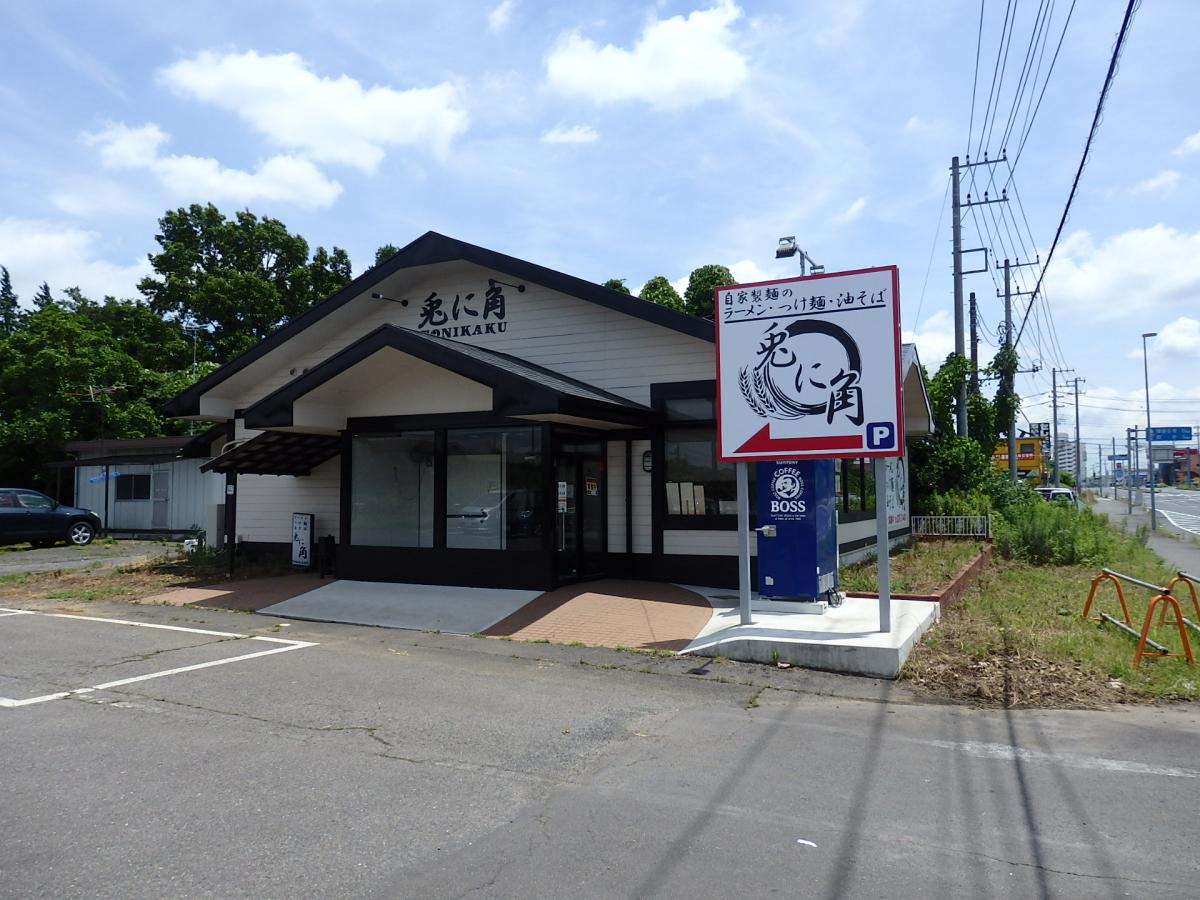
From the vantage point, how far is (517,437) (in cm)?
1291

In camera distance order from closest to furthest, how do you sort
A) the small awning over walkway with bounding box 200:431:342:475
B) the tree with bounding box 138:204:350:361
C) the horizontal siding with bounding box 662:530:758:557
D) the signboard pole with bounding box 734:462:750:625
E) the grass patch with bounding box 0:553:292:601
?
the signboard pole with bounding box 734:462:750:625, the horizontal siding with bounding box 662:530:758:557, the grass patch with bounding box 0:553:292:601, the small awning over walkway with bounding box 200:431:342:475, the tree with bounding box 138:204:350:361

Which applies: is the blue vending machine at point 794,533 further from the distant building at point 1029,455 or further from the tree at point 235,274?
the distant building at point 1029,455

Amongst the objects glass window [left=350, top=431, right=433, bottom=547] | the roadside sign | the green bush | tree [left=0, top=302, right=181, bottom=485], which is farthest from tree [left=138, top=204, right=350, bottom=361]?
the roadside sign

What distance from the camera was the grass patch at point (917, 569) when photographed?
40.5 feet

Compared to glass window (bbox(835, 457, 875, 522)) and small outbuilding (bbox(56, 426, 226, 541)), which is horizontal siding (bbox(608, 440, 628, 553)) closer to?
glass window (bbox(835, 457, 875, 522))

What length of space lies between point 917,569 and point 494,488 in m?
7.27

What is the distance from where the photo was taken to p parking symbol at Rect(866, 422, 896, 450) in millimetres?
9000

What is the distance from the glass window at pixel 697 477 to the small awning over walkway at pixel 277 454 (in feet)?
20.0

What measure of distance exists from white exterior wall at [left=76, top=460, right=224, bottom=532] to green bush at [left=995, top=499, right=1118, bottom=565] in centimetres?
1990

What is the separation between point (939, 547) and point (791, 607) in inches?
373

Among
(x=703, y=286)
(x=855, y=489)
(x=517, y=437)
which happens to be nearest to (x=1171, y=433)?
(x=703, y=286)

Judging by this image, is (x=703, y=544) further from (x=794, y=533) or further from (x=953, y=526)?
(x=953, y=526)

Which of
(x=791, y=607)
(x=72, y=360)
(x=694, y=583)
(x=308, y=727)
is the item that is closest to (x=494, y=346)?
(x=694, y=583)

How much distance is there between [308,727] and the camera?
6.46 m
